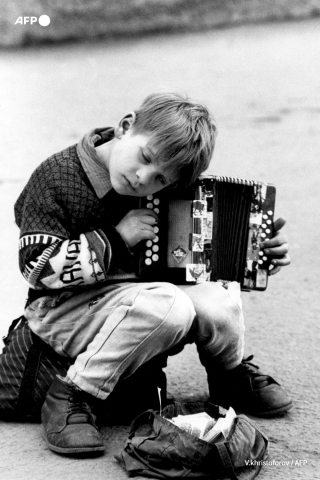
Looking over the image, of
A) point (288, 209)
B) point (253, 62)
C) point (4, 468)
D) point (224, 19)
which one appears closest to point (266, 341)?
point (4, 468)

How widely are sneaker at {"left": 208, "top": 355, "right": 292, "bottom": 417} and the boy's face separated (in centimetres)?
72

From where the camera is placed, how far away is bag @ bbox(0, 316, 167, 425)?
304 centimetres

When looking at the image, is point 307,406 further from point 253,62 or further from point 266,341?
point 253,62

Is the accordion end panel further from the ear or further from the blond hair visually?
the ear

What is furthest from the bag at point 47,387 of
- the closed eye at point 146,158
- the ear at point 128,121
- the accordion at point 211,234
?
the ear at point 128,121

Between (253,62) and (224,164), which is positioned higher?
(253,62)

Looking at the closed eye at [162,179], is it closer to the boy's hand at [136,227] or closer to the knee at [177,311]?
the boy's hand at [136,227]

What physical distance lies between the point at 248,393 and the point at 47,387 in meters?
0.70

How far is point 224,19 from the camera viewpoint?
1104 cm

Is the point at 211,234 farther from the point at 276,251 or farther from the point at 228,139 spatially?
the point at 228,139

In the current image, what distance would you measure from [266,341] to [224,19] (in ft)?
25.8

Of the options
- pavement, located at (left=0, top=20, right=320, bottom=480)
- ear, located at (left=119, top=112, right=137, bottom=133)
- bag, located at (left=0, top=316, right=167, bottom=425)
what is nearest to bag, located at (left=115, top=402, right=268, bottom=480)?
pavement, located at (left=0, top=20, right=320, bottom=480)

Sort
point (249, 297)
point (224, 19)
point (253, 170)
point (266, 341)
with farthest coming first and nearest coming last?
point (224, 19) → point (253, 170) → point (249, 297) → point (266, 341)

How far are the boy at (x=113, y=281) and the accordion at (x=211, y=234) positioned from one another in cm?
6
